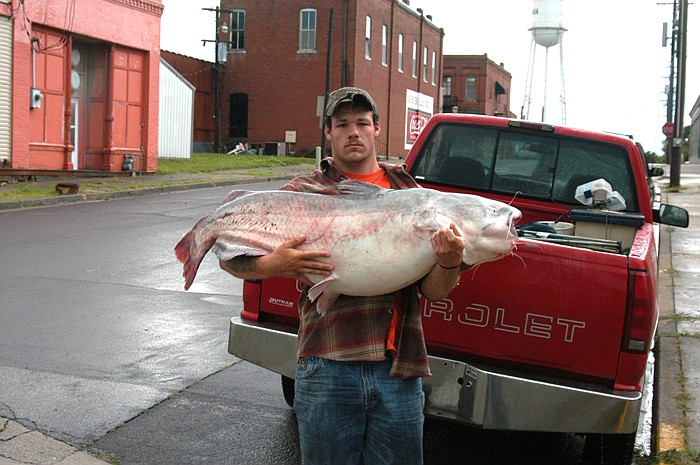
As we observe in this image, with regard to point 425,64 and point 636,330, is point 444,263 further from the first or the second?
point 425,64

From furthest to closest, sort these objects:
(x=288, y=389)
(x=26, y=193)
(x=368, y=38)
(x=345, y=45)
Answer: (x=368, y=38), (x=345, y=45), (x=26, y=193), (x=288, y=389)

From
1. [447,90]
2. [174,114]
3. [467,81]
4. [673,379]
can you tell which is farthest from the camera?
[447,90]

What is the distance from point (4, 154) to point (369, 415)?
20.8 m

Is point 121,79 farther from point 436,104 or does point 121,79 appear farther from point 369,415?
point 436,104

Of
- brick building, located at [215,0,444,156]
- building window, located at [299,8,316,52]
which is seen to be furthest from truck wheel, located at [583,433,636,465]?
building window, located at [299,8,316,52]

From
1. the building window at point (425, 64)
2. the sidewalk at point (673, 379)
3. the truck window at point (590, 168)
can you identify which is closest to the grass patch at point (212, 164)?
the sidewalk at point (673, 379)

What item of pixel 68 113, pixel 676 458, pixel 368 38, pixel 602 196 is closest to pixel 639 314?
pixel 676 458

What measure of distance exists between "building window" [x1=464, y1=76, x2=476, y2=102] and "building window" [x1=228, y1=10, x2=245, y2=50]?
90.5ft

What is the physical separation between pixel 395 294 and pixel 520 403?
4.79ft

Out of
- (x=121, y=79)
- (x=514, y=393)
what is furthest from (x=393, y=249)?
(x=121, y=79)

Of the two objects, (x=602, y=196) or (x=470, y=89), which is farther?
(x=470, y=89)

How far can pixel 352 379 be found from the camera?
3.07 m

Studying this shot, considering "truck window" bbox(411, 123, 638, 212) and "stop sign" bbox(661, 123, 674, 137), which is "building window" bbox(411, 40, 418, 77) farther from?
"truck window" bbox(411, 123, 638, 212)

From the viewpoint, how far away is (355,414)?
3.07 m
